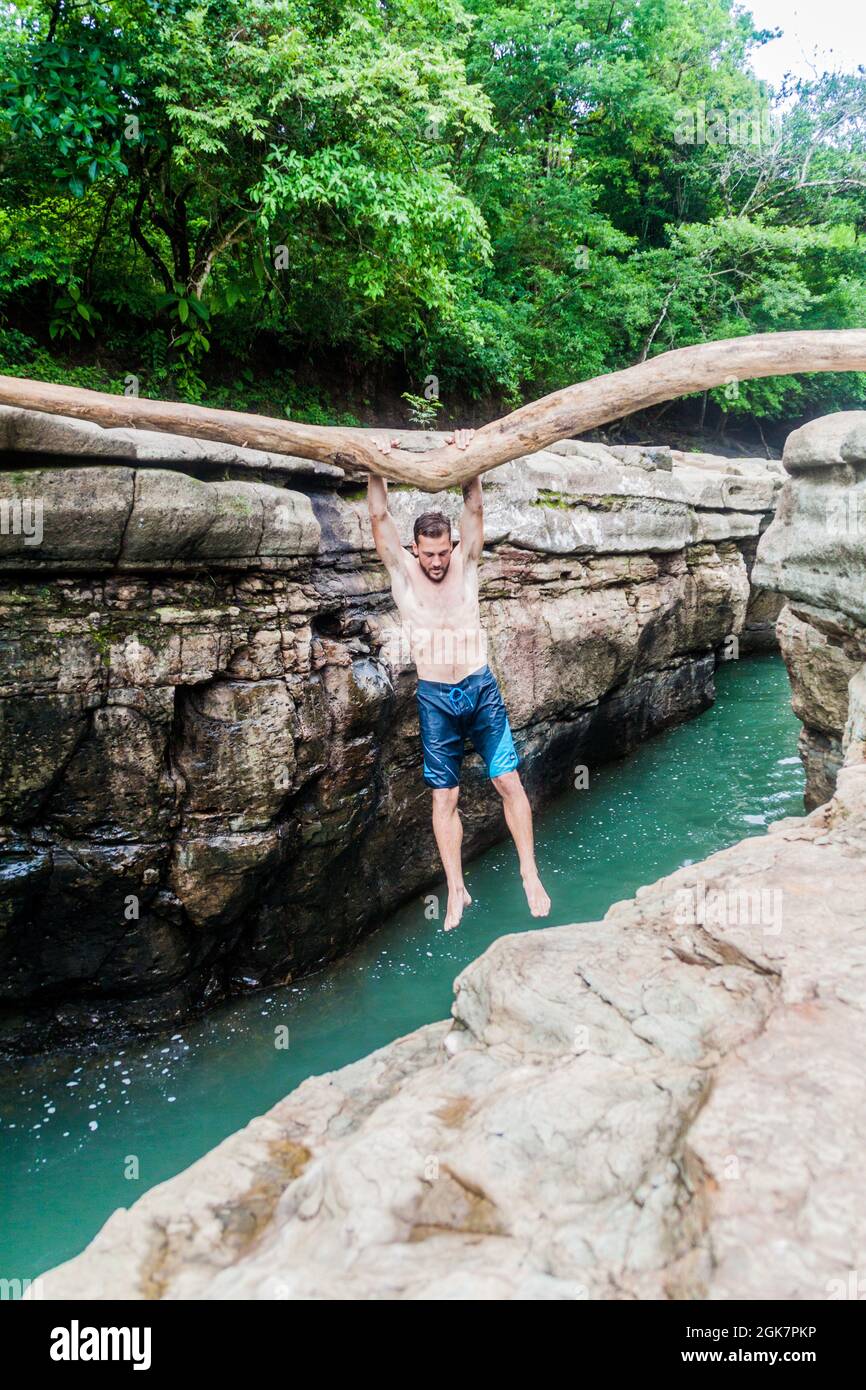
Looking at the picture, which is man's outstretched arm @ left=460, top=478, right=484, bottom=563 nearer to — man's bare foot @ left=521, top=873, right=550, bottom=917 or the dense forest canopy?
man's bare foot @ left=521, top=873, right=550, bottom=917

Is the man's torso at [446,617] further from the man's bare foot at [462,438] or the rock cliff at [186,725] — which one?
the rock cliff at [186,725]

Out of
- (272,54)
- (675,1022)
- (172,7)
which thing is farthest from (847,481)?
(172,7)

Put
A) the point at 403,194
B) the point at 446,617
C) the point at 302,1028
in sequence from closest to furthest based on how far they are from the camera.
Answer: the point at 446,617 < the point at 302,1028 < the point at 403,194

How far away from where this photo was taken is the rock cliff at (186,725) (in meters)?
4.60

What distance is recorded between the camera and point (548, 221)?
589 inches

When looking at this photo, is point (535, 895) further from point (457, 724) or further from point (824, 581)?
point (824, 581)

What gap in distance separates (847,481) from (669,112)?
45.3ft

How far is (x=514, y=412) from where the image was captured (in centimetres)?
409

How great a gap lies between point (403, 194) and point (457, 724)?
256 inches

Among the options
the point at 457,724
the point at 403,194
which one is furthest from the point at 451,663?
the point at 403,194

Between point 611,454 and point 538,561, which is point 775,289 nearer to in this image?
point 611,454

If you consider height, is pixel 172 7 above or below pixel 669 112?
below

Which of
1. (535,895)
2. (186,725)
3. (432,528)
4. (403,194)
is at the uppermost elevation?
(403,194)

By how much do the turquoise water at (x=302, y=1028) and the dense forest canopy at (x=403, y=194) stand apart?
4.62 m
